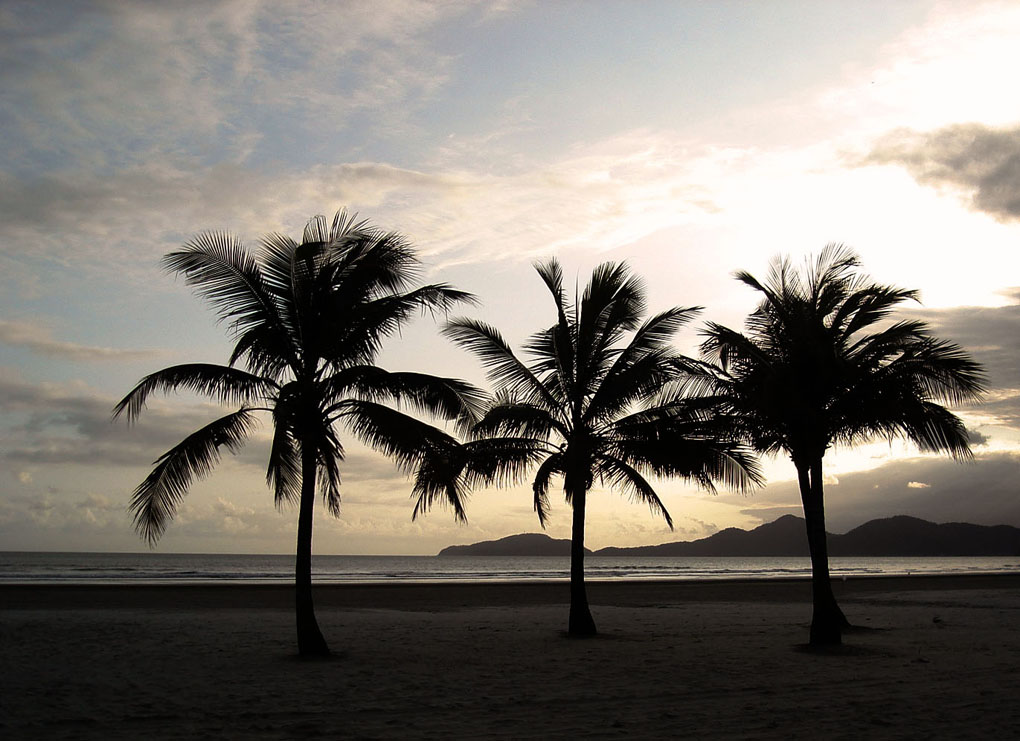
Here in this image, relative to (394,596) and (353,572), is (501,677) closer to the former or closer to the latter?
(394,596)

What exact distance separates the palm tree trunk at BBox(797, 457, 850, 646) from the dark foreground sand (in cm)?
46

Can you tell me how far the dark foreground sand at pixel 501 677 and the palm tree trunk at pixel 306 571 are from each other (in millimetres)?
328

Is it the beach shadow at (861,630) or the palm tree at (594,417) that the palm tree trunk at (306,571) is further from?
the beach shadow at (861,630)

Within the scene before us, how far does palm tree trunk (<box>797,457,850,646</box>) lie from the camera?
12.9 m

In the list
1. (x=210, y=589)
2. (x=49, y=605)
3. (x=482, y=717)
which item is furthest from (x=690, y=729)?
(x=210, y=589)

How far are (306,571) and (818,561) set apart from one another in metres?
7.77

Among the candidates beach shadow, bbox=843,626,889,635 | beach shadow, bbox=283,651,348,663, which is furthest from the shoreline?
beach shadow, bbox=283,651,348,663

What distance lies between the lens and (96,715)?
775cm

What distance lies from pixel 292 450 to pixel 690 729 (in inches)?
281

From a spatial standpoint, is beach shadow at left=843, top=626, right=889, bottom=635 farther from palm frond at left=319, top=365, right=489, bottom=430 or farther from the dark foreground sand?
palm frond at left=319, top=365, right=489, bottom=430

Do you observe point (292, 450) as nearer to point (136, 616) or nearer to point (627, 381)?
point (627, 381)

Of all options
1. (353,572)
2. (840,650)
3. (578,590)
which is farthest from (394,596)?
(353,572)

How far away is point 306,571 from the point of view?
39.2 ft

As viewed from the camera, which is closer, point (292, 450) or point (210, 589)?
point (292, 450)
